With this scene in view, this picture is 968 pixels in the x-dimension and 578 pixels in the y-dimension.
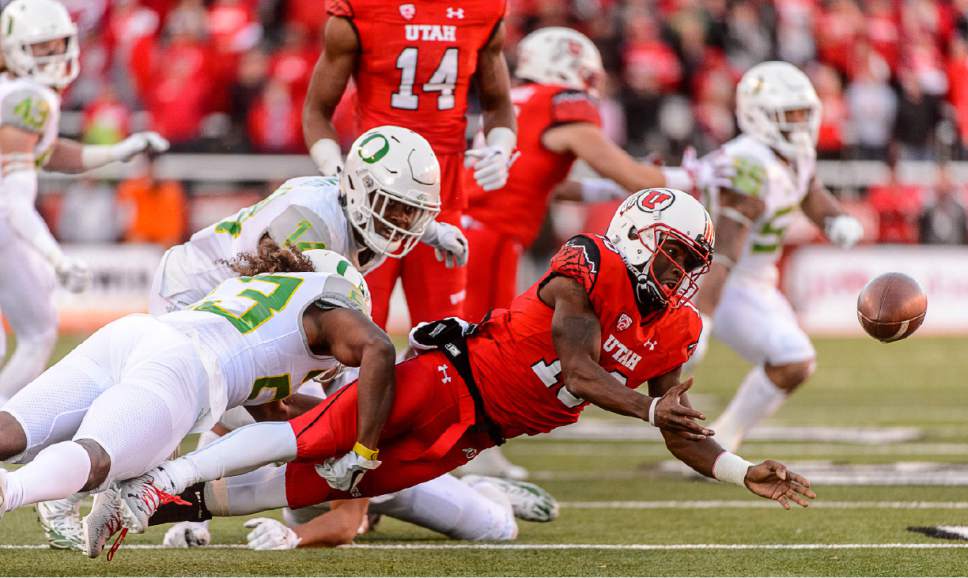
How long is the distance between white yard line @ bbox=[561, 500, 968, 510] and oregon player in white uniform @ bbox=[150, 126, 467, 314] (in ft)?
5.02

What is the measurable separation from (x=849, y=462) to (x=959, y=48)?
998 centimetres

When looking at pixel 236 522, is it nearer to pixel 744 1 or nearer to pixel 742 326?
pixel 742 326

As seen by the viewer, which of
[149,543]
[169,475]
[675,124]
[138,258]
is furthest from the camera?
[675,124]

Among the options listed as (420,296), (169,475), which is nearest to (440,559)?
(169,475)

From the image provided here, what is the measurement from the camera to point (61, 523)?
493cm

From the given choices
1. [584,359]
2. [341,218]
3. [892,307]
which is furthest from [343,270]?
[892,307]

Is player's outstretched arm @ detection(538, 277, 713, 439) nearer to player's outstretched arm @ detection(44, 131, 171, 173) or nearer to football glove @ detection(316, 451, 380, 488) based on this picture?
football glove @ detection(316, 451, 380, 488)

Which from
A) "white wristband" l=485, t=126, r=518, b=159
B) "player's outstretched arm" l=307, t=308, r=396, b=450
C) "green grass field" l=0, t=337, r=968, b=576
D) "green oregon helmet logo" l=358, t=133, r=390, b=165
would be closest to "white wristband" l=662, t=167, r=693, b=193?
"white wristband" l=485, t=126, r=518, b=159

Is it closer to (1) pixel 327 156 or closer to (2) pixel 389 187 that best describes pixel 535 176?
(1) pixel 327 156

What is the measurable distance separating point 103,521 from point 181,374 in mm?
455

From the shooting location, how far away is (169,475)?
4414mm

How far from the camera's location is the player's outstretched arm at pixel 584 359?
443 cm

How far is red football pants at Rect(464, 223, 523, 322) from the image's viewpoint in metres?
7.22

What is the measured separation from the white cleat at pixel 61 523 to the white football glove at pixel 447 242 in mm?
1681
